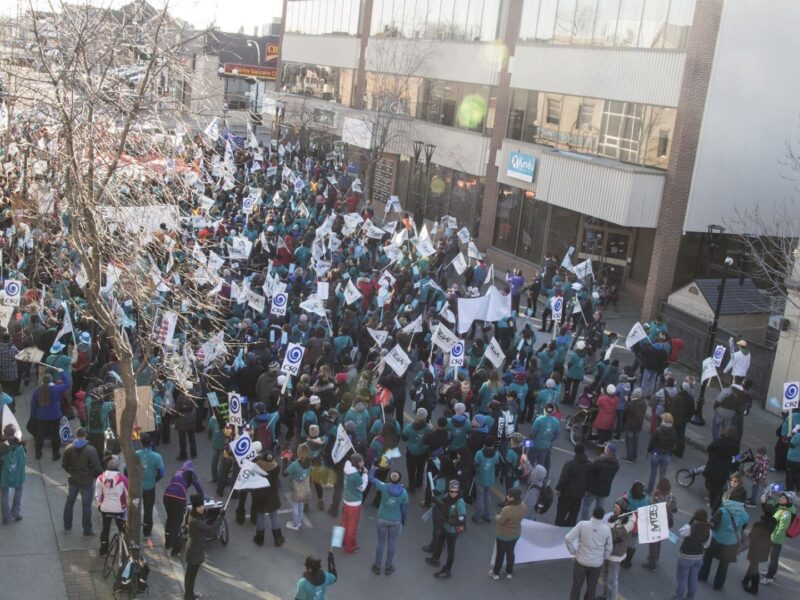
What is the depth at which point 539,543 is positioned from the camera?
40.0 feet

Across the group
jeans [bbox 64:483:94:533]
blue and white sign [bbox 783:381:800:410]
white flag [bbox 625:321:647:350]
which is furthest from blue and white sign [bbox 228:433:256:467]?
white flag [bbox 625:321:647:350]

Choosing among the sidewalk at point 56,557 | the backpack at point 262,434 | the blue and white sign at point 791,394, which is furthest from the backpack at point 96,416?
the blue and white sign at point 791,394

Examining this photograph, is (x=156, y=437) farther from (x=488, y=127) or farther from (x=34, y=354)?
(x=488, y=127)

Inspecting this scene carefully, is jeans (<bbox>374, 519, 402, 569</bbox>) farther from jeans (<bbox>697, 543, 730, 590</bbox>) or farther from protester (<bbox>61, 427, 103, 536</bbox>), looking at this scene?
jeans (<bbox>697, 543, 730, 590</bbox>)

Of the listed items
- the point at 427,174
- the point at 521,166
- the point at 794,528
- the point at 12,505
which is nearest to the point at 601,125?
the point at 521,166

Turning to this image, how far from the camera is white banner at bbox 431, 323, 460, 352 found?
55.6 feet

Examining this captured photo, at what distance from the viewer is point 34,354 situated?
16062 millimetres

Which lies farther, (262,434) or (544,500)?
(262,434)

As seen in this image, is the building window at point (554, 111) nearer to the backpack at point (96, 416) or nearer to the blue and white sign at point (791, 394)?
the blue and white sign at point (791, 394)

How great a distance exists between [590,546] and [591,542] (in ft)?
0.17

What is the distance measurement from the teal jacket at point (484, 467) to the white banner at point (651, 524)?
235 cm

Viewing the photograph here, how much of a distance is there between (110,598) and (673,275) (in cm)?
2010

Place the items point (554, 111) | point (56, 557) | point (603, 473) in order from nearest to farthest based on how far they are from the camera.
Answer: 1. point (56, 557)
2. point (603, 473)
3. point (554, 111)

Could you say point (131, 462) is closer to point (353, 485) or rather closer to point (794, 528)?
point (353, 485)
